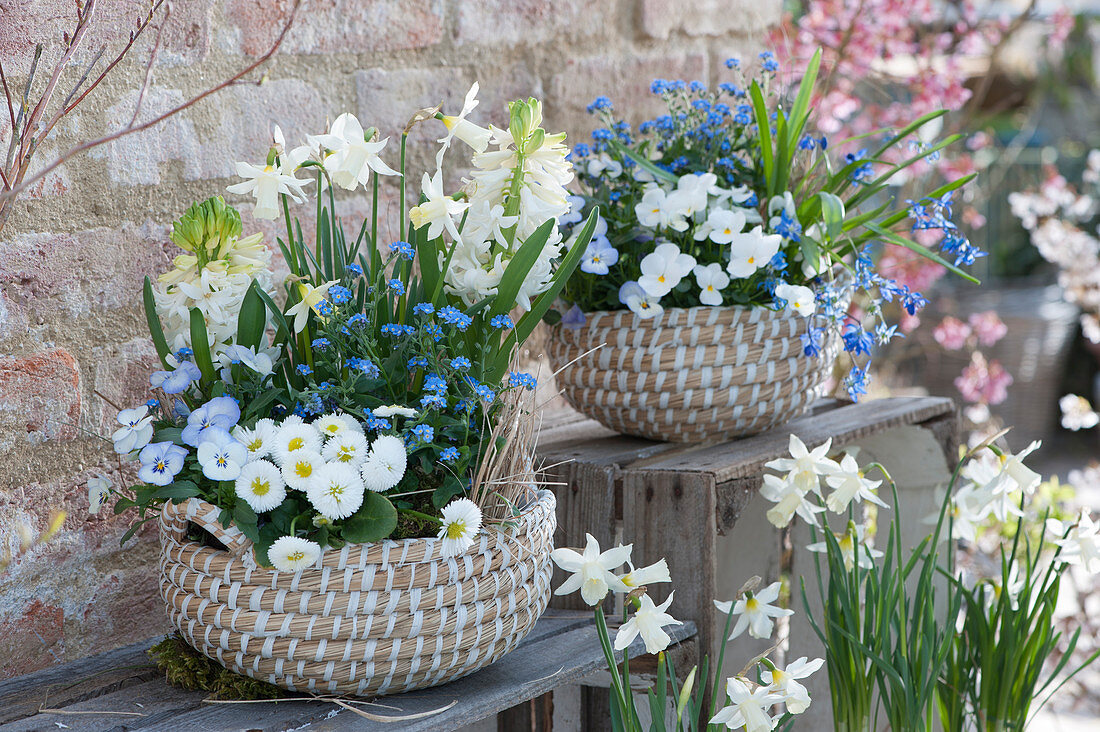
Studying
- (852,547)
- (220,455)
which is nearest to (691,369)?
(852,547)

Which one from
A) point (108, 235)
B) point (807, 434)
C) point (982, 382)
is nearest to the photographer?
point (108, 235)

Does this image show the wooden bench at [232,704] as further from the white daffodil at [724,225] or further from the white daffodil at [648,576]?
the white daffodil at [724,225]

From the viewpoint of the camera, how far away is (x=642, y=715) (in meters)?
1.48

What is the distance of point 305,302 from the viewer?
106cm

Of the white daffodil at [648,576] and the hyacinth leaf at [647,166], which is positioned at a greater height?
the hyacinth leaf at [647,166]

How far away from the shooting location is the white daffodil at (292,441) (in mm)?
986

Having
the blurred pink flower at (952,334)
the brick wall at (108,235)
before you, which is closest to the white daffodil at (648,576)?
the brick wall at (108,235)

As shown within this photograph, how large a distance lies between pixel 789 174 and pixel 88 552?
1078mm

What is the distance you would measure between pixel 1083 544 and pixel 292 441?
1.09 meters

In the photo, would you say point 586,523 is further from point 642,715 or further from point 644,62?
point 644,62

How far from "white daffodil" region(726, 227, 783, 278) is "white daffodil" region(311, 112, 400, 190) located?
525 mm

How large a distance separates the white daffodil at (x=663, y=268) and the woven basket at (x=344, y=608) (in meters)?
0.45

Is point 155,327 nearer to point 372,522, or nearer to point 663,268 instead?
point 372,522

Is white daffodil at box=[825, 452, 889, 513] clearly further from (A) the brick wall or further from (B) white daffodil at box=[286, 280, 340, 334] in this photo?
(A) the brick wall
